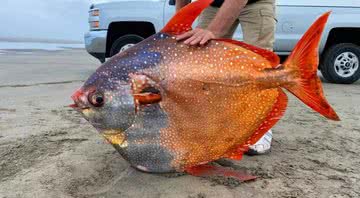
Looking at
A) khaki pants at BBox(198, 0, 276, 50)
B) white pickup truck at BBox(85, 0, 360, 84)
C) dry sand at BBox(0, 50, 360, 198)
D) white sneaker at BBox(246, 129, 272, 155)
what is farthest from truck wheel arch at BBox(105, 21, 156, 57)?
white sneaker at BBox(246, 129, 272, 155)

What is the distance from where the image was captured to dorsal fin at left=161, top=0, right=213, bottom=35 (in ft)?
8.00

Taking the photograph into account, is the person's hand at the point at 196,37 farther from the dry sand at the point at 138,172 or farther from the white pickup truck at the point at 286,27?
the white pickup truck at the point at 286,27

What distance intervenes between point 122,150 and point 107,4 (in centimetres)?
618

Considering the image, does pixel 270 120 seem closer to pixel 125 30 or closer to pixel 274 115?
pixel 274 115

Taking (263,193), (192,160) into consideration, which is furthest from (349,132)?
(192,160)

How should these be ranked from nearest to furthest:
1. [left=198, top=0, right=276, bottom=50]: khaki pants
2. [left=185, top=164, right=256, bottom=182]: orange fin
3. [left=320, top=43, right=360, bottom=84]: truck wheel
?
[left=185, top=164, right=256, bottom=182]: orange fin
[left=198, top=0, right=276, bottom=50]: khaki pants
[left=320, top=43, right=360, bottom=84]: truck wheel

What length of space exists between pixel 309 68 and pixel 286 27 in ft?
18.9

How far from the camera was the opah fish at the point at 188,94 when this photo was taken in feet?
7.82

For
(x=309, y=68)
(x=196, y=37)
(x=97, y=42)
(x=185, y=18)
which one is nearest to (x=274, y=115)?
(x=309, y=68)

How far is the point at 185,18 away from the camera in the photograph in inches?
97.0

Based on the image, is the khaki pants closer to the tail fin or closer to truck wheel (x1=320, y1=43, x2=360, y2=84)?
the tail fin

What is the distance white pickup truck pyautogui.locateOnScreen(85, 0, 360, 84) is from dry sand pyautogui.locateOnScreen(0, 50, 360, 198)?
374cm

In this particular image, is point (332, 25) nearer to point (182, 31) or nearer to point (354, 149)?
point (354, 149)

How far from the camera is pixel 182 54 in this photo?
243 cm
